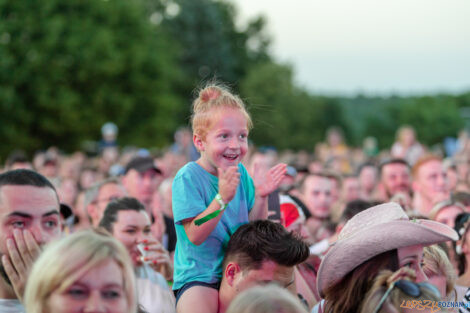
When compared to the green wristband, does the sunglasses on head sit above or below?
below

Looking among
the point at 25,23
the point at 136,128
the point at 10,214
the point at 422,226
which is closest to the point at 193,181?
the point at 10,214

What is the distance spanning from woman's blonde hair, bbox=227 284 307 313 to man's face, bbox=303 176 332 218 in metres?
5.08

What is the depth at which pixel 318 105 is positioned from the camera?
2842 inches

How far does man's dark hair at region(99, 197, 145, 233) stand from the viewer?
519cm

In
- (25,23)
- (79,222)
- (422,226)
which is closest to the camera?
(422,226)

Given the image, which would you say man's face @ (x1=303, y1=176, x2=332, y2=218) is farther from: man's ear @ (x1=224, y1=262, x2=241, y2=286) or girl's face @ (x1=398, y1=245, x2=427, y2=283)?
→ girl's face @ (x1=398, y1=245, x2=427, y2=283)

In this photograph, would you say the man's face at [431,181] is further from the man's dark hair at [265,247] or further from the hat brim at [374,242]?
the hat brim at [374,242]

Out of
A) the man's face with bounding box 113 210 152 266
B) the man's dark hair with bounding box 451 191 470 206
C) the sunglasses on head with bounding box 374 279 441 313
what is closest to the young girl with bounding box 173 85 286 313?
the sunglasses on head with bounding box 374 279 441 313

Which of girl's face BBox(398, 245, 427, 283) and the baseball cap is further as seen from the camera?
the baseball cap

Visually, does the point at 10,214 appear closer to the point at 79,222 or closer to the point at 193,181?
the point at 193,181

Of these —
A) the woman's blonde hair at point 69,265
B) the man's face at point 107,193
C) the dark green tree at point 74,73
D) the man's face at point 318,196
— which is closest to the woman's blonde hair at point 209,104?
the woman's blonde hair at point 69,265

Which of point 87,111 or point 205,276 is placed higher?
point 87,111

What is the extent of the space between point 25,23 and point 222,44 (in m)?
22.3

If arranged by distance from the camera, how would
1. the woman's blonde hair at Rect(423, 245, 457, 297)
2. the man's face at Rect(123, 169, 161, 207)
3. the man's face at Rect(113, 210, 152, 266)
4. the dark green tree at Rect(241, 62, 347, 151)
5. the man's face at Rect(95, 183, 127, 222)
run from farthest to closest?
the dark green tree at Rect(241, 62, 347, 151) < the man's face at Rect(123, 169, 161, 207) < the man's face at Rect(95, 183, 127, 222) < the man's face at Rect(113, 210, 152, 266) < the woman's blonde hair at Rect(423, 245, 457, 297)
